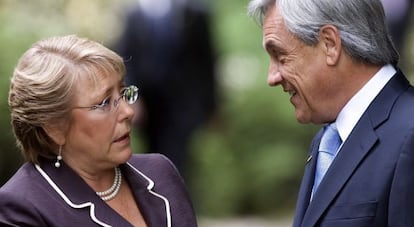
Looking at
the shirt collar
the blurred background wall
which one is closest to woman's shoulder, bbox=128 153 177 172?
the shirt collar

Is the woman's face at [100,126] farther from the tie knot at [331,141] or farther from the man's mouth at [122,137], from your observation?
the tie knot at [331,141]

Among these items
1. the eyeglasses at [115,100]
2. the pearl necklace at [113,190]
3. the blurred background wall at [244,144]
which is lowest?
the blurred background wall at [244,144]

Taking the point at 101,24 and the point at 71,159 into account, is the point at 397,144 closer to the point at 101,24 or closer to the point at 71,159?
the point at 71,159

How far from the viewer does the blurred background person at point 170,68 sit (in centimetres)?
798

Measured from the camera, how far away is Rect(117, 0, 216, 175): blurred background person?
7984mm

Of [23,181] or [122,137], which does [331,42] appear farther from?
[23,181]

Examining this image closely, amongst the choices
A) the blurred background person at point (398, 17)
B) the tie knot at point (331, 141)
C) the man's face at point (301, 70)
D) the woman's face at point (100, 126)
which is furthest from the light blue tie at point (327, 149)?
the blurred background person at point (398, 17)

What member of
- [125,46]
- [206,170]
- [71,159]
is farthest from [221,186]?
[71,159]

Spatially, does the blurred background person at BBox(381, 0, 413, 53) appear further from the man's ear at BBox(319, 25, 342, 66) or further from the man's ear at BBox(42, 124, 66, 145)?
the man's ear at BBox(42, 124, 66, 145)

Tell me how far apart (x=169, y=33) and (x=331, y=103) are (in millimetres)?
4141

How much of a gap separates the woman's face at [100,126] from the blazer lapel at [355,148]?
0.66 metres

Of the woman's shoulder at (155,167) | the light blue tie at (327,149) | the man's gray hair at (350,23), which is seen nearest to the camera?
the man's gray hair at (350,23)

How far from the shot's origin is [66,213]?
391 cm

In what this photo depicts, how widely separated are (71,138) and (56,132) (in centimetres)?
6
